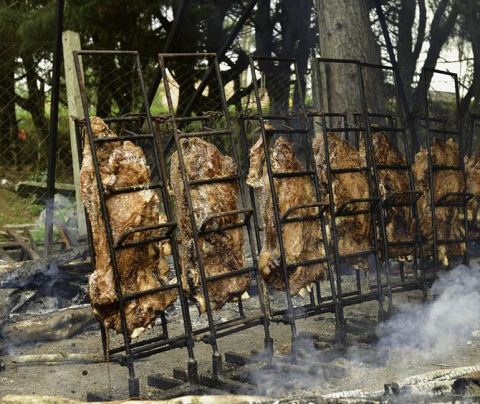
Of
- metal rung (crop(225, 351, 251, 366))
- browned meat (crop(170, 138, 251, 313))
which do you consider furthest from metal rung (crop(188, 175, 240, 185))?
metal rung (crop(225, 351, 251, 366))

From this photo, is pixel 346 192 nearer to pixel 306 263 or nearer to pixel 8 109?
pixel 306 263

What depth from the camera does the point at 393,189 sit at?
692 centimetres

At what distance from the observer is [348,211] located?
641 cm

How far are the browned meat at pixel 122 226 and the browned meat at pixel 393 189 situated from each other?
255cm

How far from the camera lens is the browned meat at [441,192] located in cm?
738

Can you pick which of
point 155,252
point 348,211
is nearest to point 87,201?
point 155,252

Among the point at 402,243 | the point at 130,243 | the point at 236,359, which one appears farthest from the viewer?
the point at 402,243

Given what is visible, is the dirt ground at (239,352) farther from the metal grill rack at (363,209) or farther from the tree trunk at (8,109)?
the tree trunk at (8,109)

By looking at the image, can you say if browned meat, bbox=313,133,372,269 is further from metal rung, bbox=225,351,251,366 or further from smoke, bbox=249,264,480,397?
metal rung, bbox=225,351,251,366

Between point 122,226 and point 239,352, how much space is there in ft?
6.24

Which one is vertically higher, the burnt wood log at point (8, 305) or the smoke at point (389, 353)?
the burnt wood log at point (8, 305)

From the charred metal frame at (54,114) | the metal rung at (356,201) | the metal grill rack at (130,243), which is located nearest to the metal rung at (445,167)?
the metal rung at (356,201)

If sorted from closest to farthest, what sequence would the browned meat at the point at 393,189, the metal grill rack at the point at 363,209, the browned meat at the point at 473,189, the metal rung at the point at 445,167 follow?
the metal grill rack at the point at 363,209 < the browned meat at the point at 393,189 < the metal rung at the point at 445,167 < the browned meat at the point at 473,189

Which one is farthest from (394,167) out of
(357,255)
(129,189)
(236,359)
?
(129,189)
